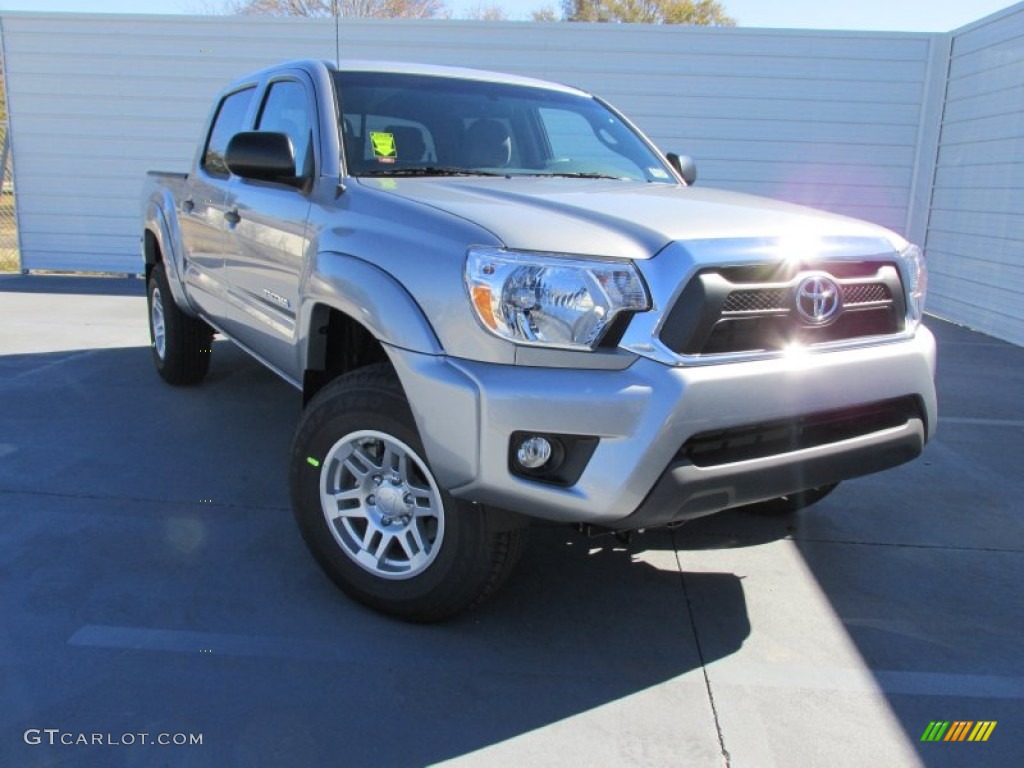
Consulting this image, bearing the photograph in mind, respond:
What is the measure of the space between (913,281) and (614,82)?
28.5ft

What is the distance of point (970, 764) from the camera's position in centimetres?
224

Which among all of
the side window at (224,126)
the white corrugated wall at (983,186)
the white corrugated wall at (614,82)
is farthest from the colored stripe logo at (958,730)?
the white corrugated wall at (614,82)

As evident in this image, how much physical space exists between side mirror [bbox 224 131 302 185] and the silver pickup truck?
0.5 inches

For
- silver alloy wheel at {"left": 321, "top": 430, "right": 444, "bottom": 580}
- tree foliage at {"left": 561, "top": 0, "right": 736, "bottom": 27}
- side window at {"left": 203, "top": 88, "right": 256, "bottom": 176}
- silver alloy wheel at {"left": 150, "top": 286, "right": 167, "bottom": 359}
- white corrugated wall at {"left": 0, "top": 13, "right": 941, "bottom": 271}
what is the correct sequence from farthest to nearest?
tree foliage at {"left": 561, "top": 0, "right": 736, "bottom": 27}
white corrugated wall at {"left": 0, "top": 13, "right": 941, "bottom": 271}
silver alloy wheel at {"left": 150, "top": 286, "right": 167, "bottom": 359}
side window at {"left": 203, "top": 88, "right": 256, "bottom": 176}
silver alloy wheel at {"left": 321, "top": 430, "right": 444, "bottom": 580}

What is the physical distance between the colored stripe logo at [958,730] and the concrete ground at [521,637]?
28 mm

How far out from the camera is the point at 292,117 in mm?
3828

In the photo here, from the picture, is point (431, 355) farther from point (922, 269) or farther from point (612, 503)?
point (922, 269)

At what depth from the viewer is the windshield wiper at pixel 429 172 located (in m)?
3.24

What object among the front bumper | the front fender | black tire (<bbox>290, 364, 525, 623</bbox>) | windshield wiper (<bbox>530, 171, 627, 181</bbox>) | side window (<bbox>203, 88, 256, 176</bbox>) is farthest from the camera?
side window (<bbox>203, 88, 256, 176</bbox>)

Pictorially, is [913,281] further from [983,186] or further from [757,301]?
[983,186]

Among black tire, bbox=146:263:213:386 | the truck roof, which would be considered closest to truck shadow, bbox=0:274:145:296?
black tire, bbox=146:263:213:386

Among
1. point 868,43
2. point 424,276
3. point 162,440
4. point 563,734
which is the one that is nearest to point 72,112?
point 162,440

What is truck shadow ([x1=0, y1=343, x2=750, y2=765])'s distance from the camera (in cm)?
235

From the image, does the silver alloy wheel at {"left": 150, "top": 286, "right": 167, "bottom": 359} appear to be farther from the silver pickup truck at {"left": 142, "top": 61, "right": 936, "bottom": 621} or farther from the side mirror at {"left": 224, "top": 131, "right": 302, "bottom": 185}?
the side mirror at {"left": 224, "top": 131, "right": 302, "bottom": 185}
